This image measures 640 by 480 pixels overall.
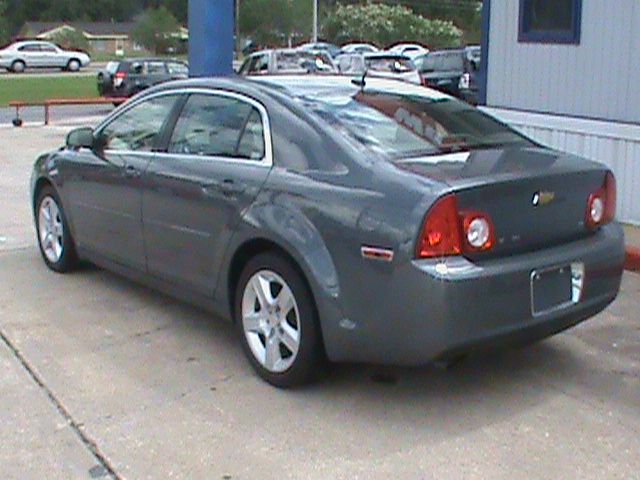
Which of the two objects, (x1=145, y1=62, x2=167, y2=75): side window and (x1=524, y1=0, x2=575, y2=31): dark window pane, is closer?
(x1=524, y1=0, x2=575, y2=31): dark window pane

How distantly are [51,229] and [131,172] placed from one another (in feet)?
5.00

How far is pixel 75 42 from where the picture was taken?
6594 centimetres

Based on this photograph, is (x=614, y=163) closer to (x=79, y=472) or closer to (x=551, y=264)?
(x=551, y=264)

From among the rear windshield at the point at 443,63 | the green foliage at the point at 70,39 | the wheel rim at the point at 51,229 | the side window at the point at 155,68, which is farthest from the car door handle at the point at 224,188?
the green foliage at the point at 70,39

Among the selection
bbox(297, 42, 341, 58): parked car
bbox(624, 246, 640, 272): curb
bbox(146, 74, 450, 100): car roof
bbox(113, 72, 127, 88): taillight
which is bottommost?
bbox(624, 246, 640, 272): curb

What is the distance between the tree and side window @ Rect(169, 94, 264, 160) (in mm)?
64211

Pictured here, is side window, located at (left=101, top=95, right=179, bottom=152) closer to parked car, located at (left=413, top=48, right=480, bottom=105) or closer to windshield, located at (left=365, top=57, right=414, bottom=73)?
parked car, located at (left=413, top=48, right=480, bottom=105)

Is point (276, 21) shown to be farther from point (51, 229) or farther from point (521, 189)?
point (521, 189)

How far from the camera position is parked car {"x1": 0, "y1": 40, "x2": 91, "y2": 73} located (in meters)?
44.8

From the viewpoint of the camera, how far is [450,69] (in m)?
21.0

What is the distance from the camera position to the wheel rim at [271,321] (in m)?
4.05

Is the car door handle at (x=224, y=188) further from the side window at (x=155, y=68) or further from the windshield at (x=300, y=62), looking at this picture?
the side window at (x=155, y=68)

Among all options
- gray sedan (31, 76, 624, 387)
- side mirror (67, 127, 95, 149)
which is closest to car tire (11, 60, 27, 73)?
side mirror (67, 127, 95, 149)

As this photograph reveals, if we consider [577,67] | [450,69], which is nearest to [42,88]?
[450,69]
